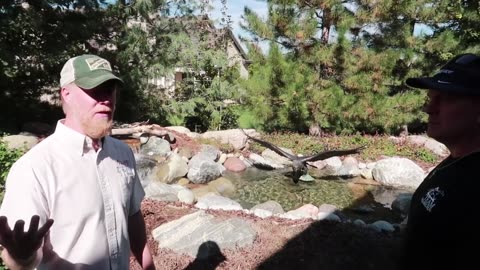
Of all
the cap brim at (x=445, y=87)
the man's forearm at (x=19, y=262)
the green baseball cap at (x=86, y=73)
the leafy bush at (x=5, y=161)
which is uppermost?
the green baseball cap at (x=86, y=73)

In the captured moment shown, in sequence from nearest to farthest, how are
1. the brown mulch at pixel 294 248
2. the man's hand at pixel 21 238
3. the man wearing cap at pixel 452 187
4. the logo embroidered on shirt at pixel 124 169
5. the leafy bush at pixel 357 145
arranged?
the man's hand at pixel 21 238, the man wearing cap at pixel 452 187, the logo embroidered on shirt at pixel 124 169, the brown mulch at pixel 294 248, the leafy bush at pixel 357 145

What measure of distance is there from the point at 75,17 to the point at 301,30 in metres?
6.04

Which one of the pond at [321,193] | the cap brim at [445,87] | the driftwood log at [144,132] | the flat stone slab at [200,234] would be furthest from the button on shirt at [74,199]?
the driftwood log at [144,132]

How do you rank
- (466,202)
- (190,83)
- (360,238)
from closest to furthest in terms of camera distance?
1. (466,202)
2. (360,238)
3. (190,83)

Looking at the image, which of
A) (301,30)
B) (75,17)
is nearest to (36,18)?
(75,17)

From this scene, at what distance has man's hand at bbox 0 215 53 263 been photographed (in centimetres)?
124

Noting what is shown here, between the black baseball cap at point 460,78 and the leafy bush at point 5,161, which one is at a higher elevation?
the black baseball cap at point 460,78

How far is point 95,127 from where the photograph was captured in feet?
5.42

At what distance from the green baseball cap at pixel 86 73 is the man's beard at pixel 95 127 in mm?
142

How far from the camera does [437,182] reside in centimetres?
151

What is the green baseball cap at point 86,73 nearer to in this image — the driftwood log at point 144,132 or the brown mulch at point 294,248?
the brown mulch at point 294,248

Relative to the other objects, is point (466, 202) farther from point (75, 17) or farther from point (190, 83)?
point (190, 83)

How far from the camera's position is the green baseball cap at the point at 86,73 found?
161 centimetres

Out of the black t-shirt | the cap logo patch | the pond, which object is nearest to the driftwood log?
the pond
